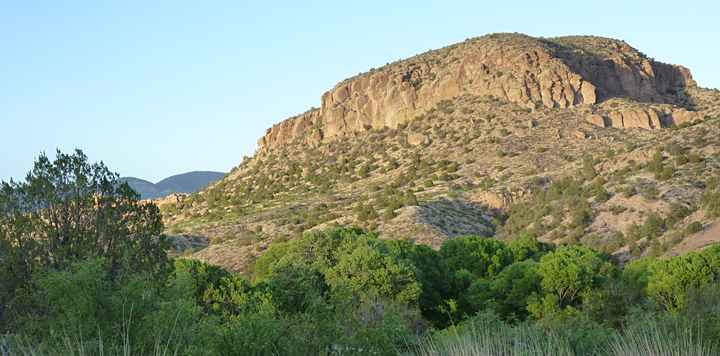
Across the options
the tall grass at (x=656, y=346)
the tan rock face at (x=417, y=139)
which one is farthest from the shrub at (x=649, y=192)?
the tall grass at (x=656, y=346)

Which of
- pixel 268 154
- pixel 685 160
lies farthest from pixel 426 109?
pixel 685 160

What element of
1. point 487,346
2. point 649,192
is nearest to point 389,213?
point 649,192

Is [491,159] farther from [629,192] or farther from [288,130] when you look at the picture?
[288,130]

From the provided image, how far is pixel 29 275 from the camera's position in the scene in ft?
37.3

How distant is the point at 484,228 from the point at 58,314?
137 feet

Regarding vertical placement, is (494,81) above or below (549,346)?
above

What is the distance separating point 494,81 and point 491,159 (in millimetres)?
16434

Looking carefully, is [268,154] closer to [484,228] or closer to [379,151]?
[379,151]

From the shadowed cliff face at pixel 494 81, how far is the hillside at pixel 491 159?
8.3 inches

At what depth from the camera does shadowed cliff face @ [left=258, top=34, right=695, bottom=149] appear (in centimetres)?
6669

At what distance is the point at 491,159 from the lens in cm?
5769

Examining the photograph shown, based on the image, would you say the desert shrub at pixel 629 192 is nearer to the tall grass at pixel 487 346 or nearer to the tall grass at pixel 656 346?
the tall grass at pixel 656 346

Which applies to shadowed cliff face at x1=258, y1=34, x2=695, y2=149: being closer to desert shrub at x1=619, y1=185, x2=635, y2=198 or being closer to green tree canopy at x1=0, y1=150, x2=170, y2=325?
desert shrub at x1=619, y1=185, x2=635, y2=198

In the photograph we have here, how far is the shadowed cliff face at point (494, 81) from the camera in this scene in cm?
6669
